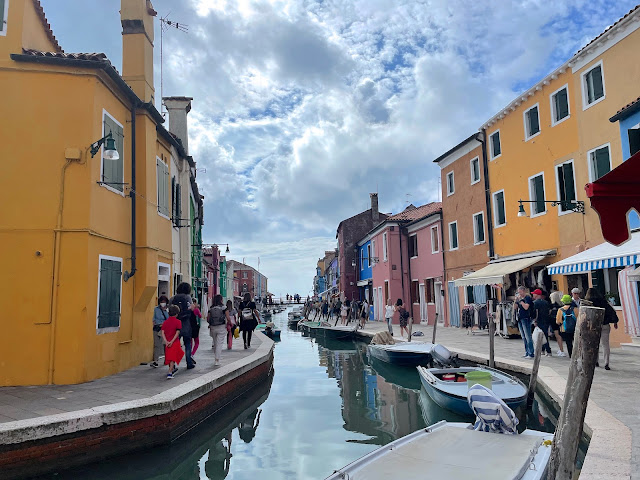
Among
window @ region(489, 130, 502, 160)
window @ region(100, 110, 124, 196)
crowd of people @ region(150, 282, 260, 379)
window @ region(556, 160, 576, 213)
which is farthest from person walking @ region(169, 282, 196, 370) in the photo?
window @ region(489, 130, 502, 160)

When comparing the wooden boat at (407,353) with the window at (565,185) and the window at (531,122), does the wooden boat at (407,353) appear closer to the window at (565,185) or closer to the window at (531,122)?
the window at (565,185)

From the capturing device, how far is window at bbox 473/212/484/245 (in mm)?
21594

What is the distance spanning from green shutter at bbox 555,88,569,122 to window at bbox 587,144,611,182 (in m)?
1.99

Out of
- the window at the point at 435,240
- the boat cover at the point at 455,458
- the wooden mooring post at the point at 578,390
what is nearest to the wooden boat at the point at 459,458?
the boat cover at the point at 455,458

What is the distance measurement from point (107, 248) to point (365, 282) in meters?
30.3

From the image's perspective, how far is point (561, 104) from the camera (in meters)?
16.2

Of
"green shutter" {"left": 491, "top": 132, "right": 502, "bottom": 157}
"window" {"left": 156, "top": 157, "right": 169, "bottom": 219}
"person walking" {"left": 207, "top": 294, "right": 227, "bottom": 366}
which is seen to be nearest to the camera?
"person walking" {"left": 207, "top": 294, "right": 227, "bottom": 366}

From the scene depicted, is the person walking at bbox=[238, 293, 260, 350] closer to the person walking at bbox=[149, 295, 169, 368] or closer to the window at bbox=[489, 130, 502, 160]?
the person walking at bbox=[149, 295, 169, 368]

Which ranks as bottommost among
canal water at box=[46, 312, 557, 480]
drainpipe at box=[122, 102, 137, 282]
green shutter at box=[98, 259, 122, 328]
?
canal water at box=[46, 312, 557, 480]

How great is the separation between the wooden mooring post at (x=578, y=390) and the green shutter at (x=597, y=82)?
40.2ft

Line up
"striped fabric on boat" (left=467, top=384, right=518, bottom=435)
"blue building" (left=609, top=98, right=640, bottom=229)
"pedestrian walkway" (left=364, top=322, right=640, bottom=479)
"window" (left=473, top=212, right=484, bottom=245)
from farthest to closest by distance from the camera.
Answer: "window" (left=473, top=212, right=484, bottom=245)
"blue building" (left=609, top=98, right=640, bottom=229)
"pedestrian walkway" (left=364, top=322, right=640, bottom=479)
"striped fabric on boat" (left=467, top=384, right=518, bottom=435)

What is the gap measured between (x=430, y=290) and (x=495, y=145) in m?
9.96

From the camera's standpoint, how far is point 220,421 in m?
9.26

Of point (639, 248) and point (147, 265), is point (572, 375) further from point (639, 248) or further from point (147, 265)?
point (147, 265)
